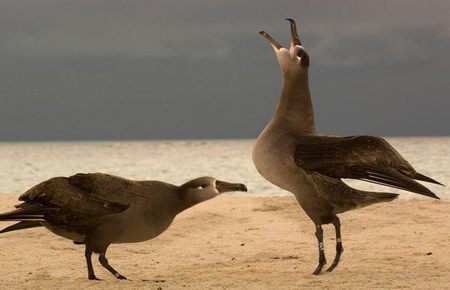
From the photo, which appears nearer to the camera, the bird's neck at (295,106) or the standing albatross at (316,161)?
the standing albatross at (316,161)

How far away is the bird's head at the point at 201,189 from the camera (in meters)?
7.42

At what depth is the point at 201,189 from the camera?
24.4 ft

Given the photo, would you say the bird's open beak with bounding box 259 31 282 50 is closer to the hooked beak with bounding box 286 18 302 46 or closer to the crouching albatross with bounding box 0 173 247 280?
the hooked beak with bounding box 286 18 302 46

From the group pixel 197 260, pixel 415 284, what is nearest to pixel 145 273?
pixel 197 260

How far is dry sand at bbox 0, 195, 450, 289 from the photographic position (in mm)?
7910

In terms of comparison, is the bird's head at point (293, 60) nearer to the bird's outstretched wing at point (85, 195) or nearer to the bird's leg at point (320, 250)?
the bird's leg at point (320, 250)

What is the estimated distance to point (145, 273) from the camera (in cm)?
927

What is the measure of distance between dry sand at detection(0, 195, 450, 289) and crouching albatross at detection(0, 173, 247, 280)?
54 centimetres

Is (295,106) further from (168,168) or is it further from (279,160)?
(168,168)

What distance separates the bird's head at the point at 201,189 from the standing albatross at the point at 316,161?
1.61ft

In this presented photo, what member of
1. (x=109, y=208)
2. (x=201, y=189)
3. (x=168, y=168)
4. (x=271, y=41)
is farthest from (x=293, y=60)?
(x=168, y=168)

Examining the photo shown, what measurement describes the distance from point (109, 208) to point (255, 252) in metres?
3.98

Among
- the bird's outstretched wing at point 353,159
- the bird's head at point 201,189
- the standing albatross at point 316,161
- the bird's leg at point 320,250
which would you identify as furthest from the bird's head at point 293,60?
the bird's leg at point 320,250

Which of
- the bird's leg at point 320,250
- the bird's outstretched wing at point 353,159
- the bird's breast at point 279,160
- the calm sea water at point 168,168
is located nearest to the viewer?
the bird's outstretched wing at point 353,159
